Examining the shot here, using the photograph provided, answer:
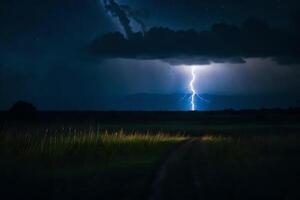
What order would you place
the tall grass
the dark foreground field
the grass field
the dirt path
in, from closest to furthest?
1. the dirt path
2. the dark foreground field
3. the grass field
4. the tall grass

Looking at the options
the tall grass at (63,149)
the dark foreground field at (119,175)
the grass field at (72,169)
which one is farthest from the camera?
the tall grass at (63,149)

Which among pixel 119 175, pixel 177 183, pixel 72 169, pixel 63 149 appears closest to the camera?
pixel 177 183

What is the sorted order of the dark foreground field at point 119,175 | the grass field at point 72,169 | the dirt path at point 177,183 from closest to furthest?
1. the dirt path at point 177,183
2. the dark foreground field at point 119,175
3. the grass field at point 72,169

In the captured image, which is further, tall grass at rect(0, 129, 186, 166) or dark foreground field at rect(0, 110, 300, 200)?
tall grass at rect(0, 129, 186, 166)

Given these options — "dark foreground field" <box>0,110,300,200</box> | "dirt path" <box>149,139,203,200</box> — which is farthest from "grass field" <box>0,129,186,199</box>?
"dirt path" <box>149,139,203,200</box>

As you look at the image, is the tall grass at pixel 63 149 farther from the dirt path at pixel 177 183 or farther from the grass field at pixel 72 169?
the dirt path at pixel 177 183

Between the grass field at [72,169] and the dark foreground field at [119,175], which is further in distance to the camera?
the grass field at [72,169]

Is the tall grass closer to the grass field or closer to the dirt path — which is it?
the grass field

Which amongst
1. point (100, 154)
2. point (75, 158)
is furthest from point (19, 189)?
point (100, 154)

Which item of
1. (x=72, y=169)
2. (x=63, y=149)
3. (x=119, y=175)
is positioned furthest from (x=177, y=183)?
(x=63, y=149)

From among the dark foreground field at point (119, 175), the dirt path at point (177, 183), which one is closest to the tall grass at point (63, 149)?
the dark foreground field at point (119, 175)

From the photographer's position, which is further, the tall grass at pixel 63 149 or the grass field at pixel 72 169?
the tall grass at pixel 63 149

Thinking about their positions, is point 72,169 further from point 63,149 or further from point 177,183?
point 177,183

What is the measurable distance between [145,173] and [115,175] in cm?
118
